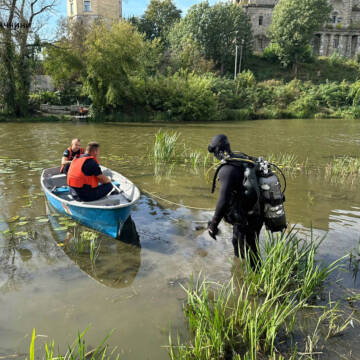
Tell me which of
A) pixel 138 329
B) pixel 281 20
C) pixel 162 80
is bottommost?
pixel 138 329

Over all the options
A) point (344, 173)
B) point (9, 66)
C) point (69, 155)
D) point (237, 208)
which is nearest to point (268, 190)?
point (237, 208)

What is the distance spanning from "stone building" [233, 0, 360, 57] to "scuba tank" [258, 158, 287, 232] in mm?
59760

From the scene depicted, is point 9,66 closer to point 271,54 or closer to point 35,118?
point 35,118

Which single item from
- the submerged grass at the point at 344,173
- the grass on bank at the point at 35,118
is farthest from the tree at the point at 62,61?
the submerged grass at the point at 344,173

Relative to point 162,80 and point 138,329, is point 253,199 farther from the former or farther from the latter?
point 162,80

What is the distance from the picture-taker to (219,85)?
34.8m

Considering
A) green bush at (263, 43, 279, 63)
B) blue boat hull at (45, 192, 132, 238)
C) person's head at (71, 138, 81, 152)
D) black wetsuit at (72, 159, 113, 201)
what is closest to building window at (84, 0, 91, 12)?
green bush at (263, 43, 279, 63)

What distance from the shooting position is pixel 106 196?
20.0ft

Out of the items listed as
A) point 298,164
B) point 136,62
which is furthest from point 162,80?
point 298,164

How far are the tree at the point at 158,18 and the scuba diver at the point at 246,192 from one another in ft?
188

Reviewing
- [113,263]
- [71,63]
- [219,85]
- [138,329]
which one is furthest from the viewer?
[219,85]

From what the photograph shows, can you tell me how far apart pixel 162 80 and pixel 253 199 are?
27234 millimetres

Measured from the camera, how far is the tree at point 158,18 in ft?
182

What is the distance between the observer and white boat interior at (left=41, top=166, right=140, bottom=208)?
18.9 ft
